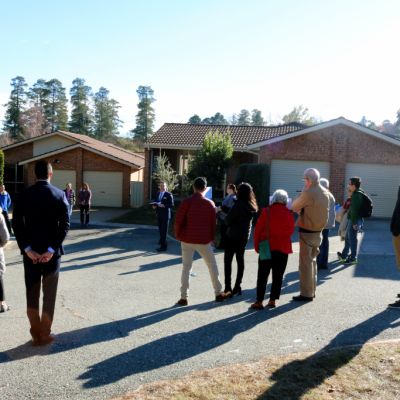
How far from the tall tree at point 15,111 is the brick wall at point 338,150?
47.2 metres

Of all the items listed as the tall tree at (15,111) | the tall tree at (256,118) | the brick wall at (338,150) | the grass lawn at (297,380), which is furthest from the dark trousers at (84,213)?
the tall tree at (256,118)

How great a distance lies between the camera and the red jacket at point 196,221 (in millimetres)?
6262

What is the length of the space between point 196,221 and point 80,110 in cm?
6164

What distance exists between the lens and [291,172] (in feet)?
63.9

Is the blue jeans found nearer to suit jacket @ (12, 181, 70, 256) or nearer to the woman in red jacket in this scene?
the woman in red jacket

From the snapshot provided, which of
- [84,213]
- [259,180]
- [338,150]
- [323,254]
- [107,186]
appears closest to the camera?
[323,254]

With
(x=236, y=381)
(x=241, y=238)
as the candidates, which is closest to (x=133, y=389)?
(x=236, y=381)

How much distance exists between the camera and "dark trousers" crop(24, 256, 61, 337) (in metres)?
4.75

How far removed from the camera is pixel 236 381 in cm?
387

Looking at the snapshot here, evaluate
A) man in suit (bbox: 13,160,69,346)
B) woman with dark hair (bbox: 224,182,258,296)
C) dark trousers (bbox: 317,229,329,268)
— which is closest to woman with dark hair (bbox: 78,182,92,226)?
dark trousers (bbox: 317,229,329,268)

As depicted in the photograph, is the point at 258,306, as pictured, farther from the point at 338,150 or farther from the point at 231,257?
the point at 338,150

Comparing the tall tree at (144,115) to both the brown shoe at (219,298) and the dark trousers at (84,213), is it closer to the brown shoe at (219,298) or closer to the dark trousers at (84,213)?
the dark trousers at (84,213)

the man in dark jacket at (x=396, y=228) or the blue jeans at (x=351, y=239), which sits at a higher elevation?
the man in dark jacket at (x=396, y=228)

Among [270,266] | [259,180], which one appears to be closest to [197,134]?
[259,180]
